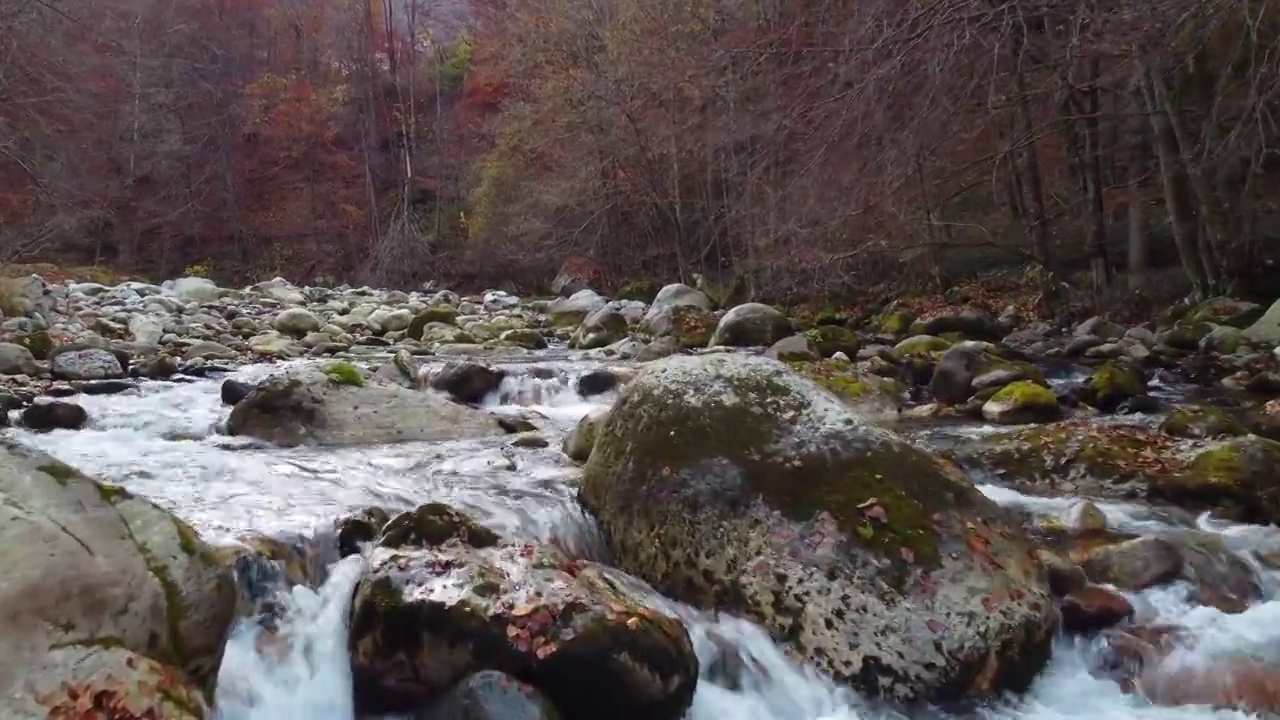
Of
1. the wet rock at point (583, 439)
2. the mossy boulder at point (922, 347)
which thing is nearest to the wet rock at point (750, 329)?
the mossy boulder at point (922, 347)

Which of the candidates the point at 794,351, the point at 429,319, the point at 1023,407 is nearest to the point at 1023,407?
the point at 1023,407

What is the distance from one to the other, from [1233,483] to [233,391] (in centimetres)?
621

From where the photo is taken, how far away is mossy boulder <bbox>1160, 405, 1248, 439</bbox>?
5430 mm

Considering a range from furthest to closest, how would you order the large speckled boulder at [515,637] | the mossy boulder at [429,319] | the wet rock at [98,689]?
the mossy boulder at [429,319] → the large speckled boulder at [515,637] → the wet rock at [98,689]

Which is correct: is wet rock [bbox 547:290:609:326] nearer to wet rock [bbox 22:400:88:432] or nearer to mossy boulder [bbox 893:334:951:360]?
mossy boulder [bbox 893:334:951:360]

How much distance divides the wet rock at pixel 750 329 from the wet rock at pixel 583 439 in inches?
199

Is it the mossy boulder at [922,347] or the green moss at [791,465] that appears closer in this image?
the green moss at [791,465]

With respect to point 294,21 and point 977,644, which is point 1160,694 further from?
point 294,21

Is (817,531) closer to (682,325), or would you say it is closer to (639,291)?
(682,325)

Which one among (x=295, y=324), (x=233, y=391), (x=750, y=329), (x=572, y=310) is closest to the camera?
(x=233, y=391)

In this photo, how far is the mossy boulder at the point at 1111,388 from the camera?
21.6 feet

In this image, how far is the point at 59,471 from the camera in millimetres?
2805

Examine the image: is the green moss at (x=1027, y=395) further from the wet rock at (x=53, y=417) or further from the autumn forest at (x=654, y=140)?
the wet rock at (x=53, y=417)

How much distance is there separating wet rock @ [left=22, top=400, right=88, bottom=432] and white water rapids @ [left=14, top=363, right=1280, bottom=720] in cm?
14
